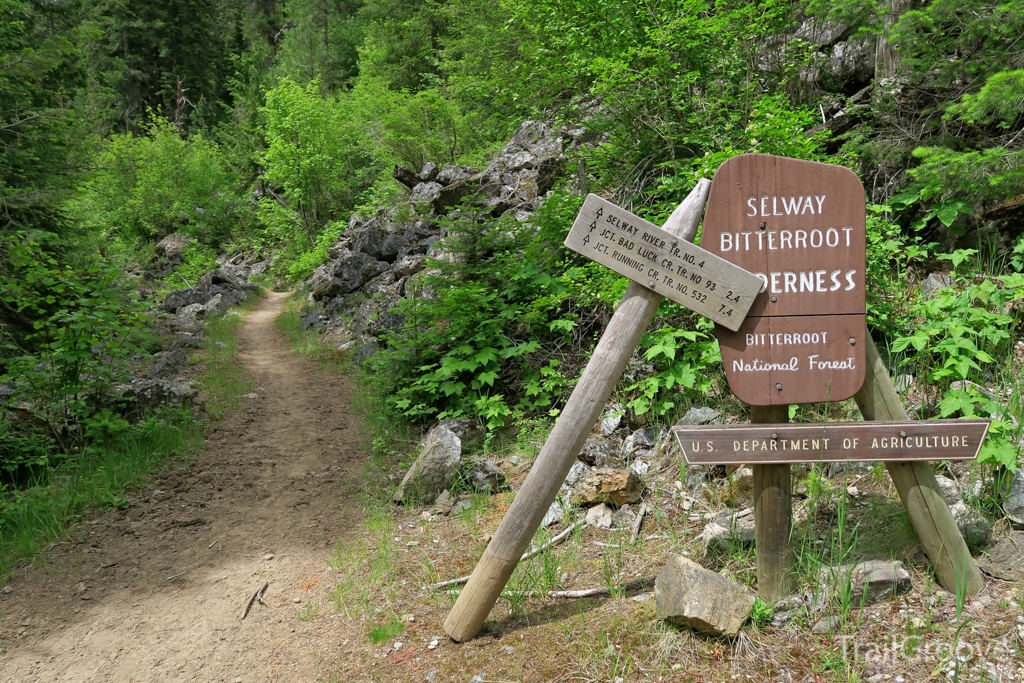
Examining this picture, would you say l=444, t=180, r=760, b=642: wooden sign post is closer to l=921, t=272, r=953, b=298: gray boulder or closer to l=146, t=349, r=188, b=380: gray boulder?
l=921, t=272, r=953, b=298: gray boulder

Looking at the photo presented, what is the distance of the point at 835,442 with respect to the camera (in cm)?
295

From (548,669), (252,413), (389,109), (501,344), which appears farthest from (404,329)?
(389,109)

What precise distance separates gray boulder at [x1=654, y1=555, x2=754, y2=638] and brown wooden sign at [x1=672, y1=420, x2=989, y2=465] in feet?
1.89

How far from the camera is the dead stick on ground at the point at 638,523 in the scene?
4.11 metres

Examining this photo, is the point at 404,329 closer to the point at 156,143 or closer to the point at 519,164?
the point at 519,164

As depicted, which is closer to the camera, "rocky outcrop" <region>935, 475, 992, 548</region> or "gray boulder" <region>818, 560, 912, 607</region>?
"gray boulder" <region>818, 560, 912, 607</region>

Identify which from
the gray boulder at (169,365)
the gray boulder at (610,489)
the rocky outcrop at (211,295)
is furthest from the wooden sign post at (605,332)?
the rocky outcrop at (211,295)

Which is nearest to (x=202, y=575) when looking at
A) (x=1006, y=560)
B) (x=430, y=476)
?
(x=430, y=476)

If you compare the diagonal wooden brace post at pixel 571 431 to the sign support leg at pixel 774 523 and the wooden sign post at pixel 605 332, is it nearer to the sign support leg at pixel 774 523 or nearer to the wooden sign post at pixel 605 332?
the wooden sign post at pixel 605 332

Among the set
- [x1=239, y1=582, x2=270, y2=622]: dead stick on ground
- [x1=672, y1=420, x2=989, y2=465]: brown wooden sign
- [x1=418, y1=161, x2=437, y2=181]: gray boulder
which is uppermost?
[x1=418, y1=161, x2=437, y2=181]: gray boulder

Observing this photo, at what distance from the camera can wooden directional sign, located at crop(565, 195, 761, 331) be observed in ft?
9.91

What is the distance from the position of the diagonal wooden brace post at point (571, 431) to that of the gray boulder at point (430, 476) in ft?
7.14

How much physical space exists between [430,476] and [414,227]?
9.07 meters

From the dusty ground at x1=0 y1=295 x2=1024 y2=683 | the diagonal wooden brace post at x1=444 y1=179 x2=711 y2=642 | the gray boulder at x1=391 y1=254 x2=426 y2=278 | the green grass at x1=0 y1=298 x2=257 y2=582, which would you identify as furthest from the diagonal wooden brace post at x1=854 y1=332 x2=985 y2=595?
the gray boulder at x1=391 y1=254 x2=426 y2=278
